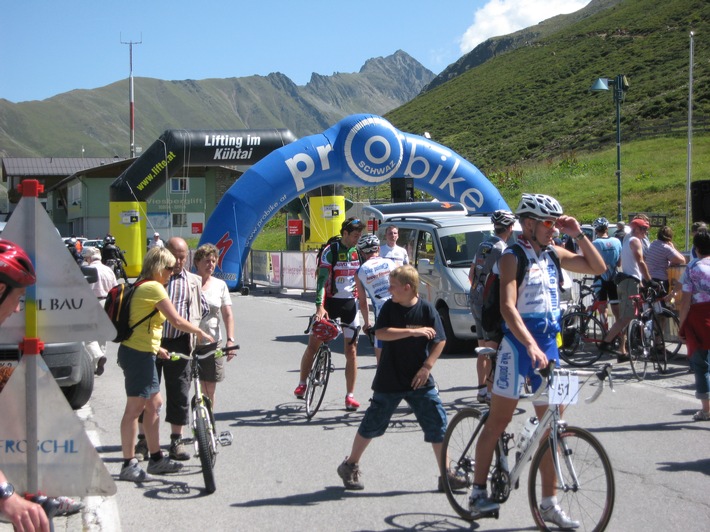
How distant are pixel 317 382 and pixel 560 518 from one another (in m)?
4.08

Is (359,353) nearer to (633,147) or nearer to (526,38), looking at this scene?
(633,147)

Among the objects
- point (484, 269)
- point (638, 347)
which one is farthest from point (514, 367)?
point (638, 347)

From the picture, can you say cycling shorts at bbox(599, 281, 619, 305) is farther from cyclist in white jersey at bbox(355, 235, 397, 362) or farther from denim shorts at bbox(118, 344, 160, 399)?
denim shorts at bbox(118, 344, 160, 399)

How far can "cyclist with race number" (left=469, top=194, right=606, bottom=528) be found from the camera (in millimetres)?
4945

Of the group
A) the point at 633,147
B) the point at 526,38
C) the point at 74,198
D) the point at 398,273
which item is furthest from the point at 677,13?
the point at 526,38

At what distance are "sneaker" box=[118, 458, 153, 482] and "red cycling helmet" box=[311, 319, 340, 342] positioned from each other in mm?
2549

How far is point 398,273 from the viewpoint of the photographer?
20.0 feet

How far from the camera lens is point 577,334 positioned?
12195mm

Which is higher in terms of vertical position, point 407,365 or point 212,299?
point 212,299

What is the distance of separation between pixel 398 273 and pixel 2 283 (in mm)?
3492

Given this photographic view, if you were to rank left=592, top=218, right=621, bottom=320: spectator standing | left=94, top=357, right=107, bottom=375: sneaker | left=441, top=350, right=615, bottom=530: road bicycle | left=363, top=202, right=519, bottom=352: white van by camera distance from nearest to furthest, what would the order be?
left=441, top=350, right=615, bottom=530: road bicycle → left=94, top=357, right=107, bottom=375: sneaker → left=592, top=218, right=621, bottom=320: spectator standing → left=363, top=202, right=519, bottom=352: white van

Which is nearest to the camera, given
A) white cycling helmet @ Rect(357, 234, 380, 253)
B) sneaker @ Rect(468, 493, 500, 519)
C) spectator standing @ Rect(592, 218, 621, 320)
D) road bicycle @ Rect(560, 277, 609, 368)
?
sneaker @ Rect(468, 493, 500, 519)

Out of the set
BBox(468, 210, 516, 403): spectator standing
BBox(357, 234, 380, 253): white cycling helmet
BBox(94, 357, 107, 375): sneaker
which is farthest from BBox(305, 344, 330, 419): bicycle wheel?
BBox(94, 357, 107, 375): sneaker

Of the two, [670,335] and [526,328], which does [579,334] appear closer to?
[670,335]
